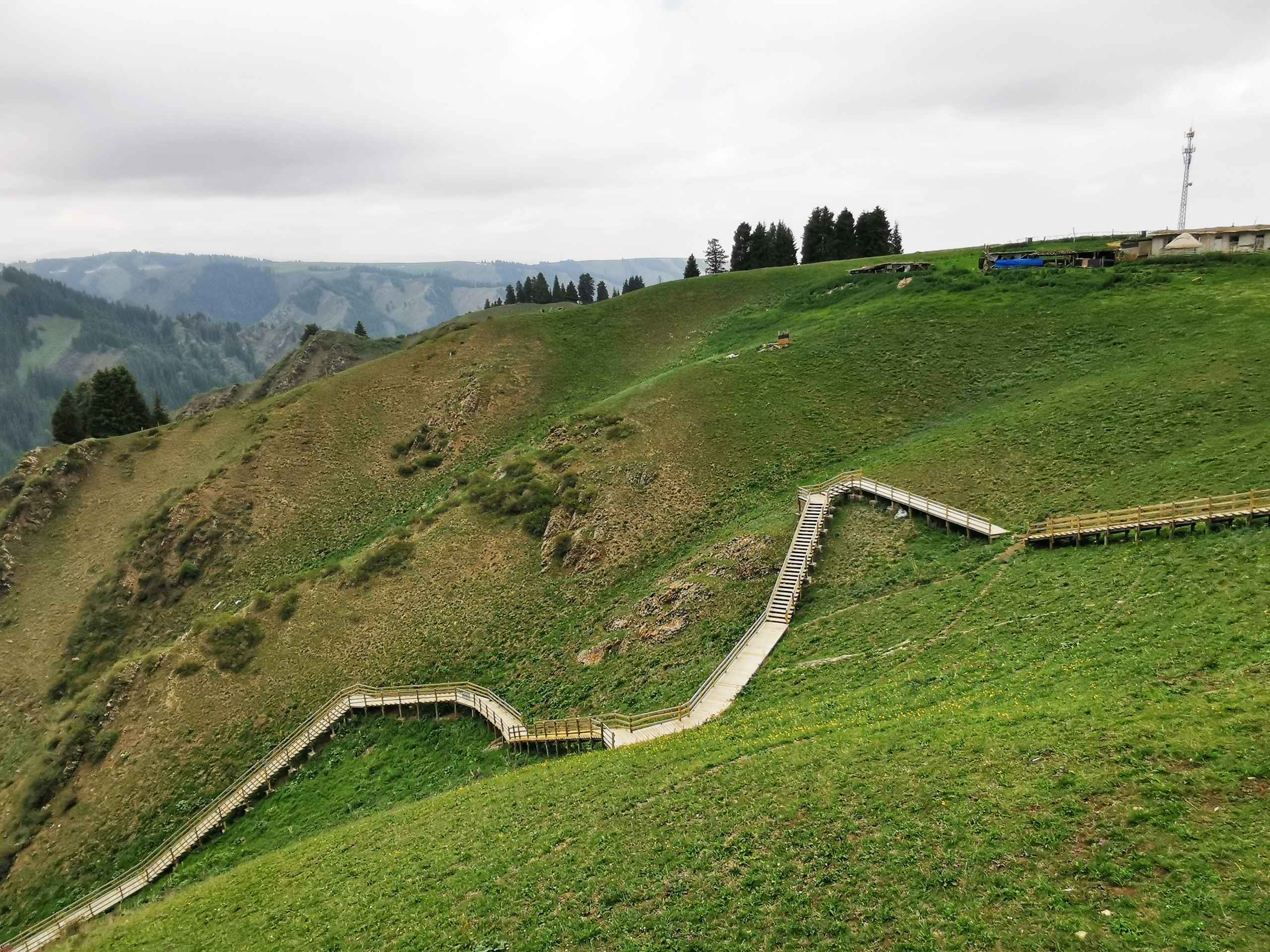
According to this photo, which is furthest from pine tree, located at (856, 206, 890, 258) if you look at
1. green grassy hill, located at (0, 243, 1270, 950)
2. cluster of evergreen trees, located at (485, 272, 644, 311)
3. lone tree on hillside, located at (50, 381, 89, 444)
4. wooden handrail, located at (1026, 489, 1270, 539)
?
lone tree on hillside, located at (50, 381, 89, 444)

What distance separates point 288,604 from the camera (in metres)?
46.7

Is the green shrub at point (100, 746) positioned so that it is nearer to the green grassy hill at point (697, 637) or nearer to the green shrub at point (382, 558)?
the green grassy hill at point (697, 637)

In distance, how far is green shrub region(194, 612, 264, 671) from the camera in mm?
42812

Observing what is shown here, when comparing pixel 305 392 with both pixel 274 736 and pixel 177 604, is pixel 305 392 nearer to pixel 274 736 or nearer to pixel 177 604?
pixel 177 604

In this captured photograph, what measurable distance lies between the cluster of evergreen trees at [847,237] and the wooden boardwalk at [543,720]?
78.1m

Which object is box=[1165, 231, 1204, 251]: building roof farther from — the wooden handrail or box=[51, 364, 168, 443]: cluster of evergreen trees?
box=[51, 364, 168, 443]: cluster of evergreen trees

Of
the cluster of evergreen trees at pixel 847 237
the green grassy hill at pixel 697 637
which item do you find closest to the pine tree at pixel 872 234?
the cluster of evergreen trees at pixel 847 237

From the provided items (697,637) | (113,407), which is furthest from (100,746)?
(113,407)

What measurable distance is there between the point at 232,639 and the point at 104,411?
212 feet

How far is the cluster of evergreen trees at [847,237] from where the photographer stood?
107312mm

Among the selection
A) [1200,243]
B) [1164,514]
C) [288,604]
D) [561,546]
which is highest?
[1200,243]

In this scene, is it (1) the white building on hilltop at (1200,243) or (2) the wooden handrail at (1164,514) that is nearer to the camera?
(2) the wooden handrail at (1164,514)

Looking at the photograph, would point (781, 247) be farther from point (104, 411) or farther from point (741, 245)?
point (104, 411)

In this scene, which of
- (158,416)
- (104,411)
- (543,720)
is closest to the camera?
(543,720)
